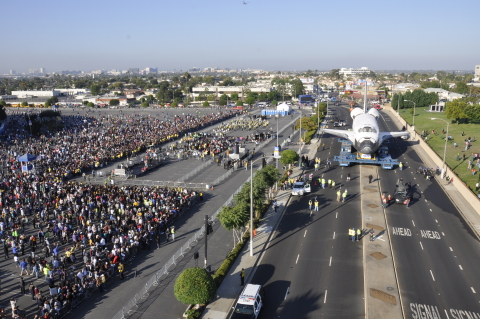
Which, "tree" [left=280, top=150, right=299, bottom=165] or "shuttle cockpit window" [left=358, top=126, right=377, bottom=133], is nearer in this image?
"tree" [left=280, top=150, right=299, bottom=165]

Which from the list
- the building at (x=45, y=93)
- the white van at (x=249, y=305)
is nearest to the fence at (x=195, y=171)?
the white van at (x=249, y=305)

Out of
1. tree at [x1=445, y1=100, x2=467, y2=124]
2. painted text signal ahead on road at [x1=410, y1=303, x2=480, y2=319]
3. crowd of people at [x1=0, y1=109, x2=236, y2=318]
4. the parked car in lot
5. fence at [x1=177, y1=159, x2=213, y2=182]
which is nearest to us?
painted text signal ahead on road at [x1=410, y1=303, x2=480, y2=319]

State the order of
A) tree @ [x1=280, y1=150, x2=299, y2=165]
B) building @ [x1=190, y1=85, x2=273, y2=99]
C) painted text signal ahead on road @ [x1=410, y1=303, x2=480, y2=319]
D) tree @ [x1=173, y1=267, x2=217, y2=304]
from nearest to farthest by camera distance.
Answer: tree @ [x1=173, y1=267, x2=217, y2=304] < painted text signal ahead on road @ [x1=410, y1=303, x2=480, y2=319] < tree @ [x1=280, y1=150, x2=299, y2=165] < building @ [x1=190, y1=85, x2=273, y2=99]

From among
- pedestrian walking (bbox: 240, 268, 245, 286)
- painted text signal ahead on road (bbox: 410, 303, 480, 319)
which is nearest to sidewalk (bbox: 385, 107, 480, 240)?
painted text signal ahead on road (bbox: 410, 303, 480, 319)

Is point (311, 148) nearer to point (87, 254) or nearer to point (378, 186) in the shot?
point (378, 186)

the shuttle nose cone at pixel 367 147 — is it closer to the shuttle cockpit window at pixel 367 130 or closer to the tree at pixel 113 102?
the shuttle cockpit window at pixel 367 130

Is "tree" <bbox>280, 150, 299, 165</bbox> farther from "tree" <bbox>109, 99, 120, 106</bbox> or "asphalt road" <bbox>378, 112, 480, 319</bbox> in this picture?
"tree" <bbox>109, 99, 120, 106</bbox>

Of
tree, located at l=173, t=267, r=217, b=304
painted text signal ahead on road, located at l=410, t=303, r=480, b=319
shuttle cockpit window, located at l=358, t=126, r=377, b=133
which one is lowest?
painted text signal ahead on road, located at l=410, t=303, r=480, b=319

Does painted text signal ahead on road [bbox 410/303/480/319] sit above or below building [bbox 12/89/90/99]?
below

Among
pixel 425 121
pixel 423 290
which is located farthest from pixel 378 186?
pixel 425 121
